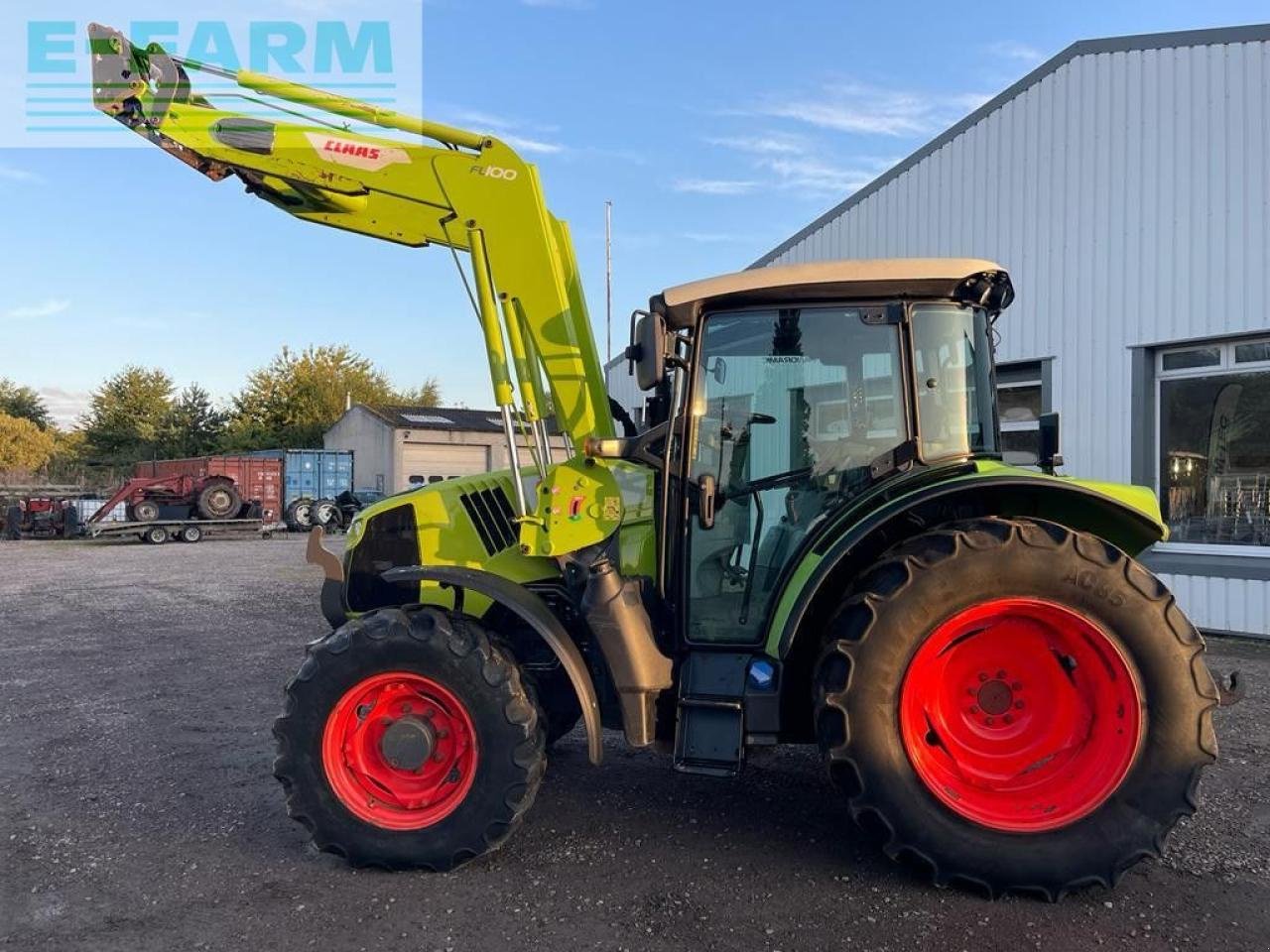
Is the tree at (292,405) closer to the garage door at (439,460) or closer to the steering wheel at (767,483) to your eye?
the garage door at (439,460)

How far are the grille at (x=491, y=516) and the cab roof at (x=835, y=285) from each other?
45.9 inches

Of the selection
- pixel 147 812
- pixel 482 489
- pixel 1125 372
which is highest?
pixel 1125 372

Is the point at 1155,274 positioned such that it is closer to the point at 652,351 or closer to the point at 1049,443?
the point at 1049,443

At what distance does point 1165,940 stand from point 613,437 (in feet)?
8.77

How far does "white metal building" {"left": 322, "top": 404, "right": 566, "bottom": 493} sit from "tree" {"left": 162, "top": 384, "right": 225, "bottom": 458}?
10.7 metres

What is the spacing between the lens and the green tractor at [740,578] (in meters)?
3.22

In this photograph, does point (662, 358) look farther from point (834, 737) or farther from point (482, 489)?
point (834, 737)

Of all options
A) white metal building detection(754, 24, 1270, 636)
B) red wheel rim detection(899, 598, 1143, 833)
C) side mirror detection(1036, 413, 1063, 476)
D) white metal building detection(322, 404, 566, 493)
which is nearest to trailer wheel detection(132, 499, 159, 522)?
white metal building detection(322, 404, 566, 493)

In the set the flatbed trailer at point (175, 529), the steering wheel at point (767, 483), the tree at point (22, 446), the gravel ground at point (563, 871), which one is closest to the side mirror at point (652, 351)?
the steering wheel at point (767, 483)

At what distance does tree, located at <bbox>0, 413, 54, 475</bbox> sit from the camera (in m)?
41.9

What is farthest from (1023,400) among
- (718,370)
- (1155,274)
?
(718,370)

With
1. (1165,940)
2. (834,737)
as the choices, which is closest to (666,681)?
(834,737)

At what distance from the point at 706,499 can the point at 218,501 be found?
78.7 feet

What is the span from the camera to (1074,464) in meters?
9.23
